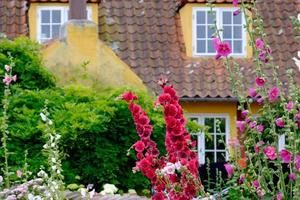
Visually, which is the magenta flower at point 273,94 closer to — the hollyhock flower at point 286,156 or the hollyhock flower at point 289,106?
the hollyhock flower at point 289,106

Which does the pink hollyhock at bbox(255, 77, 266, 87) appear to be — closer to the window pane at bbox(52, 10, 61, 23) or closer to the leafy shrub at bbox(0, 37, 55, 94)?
the leafy shrub at bbox(0, 37, 55, 94)

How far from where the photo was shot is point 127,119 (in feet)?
34.4

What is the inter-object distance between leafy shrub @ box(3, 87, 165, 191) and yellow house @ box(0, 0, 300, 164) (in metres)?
8.22

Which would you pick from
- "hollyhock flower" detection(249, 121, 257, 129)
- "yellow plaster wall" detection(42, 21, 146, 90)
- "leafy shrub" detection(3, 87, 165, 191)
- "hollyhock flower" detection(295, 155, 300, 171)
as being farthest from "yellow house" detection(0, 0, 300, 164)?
"hollyhock flower" detection(295, 155, 300, 171)

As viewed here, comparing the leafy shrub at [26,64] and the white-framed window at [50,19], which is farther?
the white-framed window at [50,19]

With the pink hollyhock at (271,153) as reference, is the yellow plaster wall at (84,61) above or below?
above

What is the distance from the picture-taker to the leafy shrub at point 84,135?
995cm

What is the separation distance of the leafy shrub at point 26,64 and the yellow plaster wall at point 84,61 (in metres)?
1.21

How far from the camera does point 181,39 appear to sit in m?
20.5

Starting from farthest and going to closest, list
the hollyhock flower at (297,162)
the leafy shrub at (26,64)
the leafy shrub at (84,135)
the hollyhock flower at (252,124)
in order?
the leafy shrub at (26,64)
the leafy shrub at (84,135)
the hollyhock flower at (252,124)
the hollyhock flower at (297,162)

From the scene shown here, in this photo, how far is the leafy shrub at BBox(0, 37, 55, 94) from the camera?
35.4 feet

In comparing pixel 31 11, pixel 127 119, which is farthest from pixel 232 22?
pixel 127 119

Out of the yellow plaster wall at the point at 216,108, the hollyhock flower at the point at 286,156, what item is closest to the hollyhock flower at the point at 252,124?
the hollyhock flower at the point at 286,156

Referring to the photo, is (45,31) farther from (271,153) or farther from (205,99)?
(271,153)
